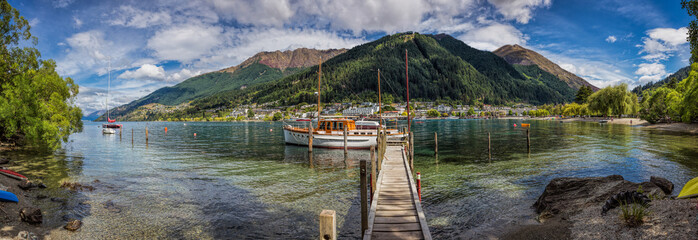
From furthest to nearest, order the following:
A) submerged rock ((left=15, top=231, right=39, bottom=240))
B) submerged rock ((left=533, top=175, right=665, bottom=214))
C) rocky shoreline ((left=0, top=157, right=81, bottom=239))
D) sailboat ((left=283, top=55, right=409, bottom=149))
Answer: sailboat ((left=283, top=55, right=409, bottom=149)) < submerged rock ((left=533, top=175, right=665, bottom=214)) < rocky shoreline ((left=0, top=157, right=81, bottom=239)) < submerged rock ((left=15, top=231, right=39, bottom=240))

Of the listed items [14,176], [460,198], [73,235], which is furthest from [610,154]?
[14,176]

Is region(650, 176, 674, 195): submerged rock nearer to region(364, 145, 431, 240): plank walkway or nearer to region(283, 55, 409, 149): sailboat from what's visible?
region(364, 145, 431, 240): plank walkway

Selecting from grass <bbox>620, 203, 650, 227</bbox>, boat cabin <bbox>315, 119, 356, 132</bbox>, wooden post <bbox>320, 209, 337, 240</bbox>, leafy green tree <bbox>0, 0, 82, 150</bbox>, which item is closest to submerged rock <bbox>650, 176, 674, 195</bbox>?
grass <bbox>620, 203, 650, 227</bbox>

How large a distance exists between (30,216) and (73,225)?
1.39 m

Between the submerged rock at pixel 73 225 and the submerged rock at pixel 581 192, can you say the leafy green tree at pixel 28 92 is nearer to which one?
the submerged rock at pixel 73 225

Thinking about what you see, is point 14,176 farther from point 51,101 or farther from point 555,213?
point 555,213

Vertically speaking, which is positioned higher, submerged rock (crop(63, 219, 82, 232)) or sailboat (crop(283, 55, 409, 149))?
sailboat (crop(283, 55, 409, 149))

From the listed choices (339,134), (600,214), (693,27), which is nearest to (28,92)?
(339,134)

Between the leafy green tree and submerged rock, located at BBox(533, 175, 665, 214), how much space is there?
36.6m

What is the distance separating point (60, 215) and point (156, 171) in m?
11.0

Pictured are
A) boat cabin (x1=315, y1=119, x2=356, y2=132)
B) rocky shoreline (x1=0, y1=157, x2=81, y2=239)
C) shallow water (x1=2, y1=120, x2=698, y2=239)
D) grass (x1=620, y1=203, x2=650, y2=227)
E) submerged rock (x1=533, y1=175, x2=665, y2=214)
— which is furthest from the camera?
boat cabin (x1=315, y1=119, x2=356, y2=132)

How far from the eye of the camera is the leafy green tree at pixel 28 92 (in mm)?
24531

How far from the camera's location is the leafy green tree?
966 inches

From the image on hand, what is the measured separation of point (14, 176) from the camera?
1543 cm
